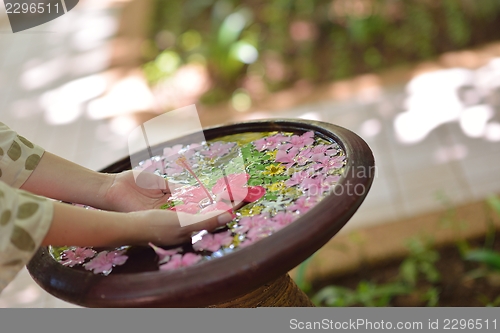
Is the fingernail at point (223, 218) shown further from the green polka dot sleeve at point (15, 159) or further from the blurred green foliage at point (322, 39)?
the blurred green foliage at point (322, 39)

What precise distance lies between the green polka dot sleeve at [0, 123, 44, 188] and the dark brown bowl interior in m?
0.34

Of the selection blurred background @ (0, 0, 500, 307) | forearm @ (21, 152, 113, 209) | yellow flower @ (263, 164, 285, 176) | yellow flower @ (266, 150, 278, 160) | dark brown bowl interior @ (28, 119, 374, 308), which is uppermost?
forearm @ (21, 152, 113, 209)

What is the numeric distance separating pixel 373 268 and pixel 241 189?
1.31 m

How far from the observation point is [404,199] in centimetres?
272

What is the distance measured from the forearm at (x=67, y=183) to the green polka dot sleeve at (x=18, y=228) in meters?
0.36

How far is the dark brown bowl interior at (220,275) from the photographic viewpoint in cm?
103

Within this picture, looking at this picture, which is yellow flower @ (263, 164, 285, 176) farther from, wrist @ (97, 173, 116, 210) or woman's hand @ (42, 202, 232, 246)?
wrist @ (97, 173, 116, 210)

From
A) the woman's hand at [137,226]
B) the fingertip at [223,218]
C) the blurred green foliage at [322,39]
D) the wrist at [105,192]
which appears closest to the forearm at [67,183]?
the wrist at [105,192]

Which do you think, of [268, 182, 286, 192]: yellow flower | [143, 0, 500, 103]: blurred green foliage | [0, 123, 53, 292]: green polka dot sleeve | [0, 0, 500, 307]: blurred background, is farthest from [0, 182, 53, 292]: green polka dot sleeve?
[143, 0, 500, 103]: blurred green foliage

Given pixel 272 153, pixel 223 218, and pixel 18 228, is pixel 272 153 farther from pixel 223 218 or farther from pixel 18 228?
pixel 18 228

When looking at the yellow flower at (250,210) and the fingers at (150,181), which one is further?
the fingers at (150,181)

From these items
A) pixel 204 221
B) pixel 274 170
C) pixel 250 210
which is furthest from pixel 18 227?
pixel 274 170

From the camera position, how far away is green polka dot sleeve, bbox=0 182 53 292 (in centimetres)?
106
